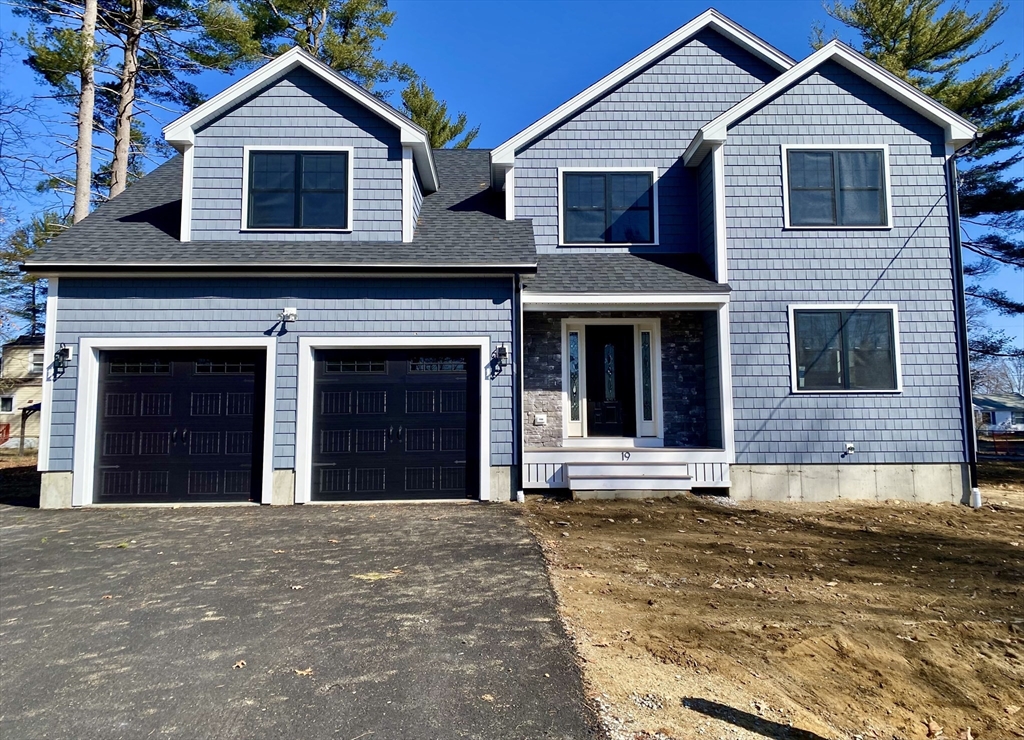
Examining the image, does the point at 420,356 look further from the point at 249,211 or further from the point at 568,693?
the point at 568,693

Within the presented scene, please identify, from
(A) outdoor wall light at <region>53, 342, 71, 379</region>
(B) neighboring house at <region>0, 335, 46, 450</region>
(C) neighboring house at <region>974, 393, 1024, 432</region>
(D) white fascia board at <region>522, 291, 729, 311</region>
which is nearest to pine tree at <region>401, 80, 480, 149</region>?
(D) white fascia board at <region>522, 291, 729, 311</region>

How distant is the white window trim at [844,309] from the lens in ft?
31.6

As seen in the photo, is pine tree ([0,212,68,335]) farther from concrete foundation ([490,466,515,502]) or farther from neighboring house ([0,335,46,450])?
concrete foundation ([490,466,515,502])

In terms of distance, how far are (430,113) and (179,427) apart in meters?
17.7

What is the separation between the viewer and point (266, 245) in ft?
31.1

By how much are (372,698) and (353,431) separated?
19.9 feet

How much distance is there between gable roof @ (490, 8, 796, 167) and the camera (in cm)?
1081

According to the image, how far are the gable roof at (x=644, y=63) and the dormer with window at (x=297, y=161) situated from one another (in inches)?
73.5

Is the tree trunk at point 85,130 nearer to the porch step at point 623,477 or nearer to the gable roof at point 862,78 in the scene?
the porch step at point 623,477

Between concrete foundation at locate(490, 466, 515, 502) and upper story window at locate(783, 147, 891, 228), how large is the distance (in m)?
6.32

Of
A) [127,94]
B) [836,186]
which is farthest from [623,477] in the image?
[127,94]

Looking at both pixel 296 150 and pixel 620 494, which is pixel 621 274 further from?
pixel 296 150

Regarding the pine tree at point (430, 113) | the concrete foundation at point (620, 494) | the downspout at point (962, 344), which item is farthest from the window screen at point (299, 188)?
the pine tree at point (430, 113)

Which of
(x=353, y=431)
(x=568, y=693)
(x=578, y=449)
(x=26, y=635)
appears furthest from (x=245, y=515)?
(x=568, y=693)
